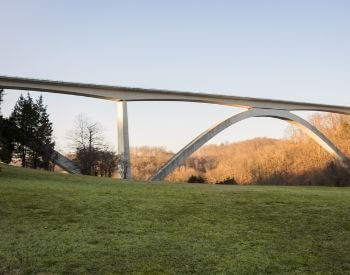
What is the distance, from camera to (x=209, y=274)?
580 cm

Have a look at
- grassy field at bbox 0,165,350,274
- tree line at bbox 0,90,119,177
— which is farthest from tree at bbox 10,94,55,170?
grassy field at bbox 0,165,350,274

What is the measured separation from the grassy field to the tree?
3202cm

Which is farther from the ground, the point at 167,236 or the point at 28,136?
the point at 28,136

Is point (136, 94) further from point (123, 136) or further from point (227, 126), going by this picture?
point (227, 126)

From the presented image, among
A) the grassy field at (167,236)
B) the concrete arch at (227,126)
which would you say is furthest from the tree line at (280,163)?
the grassy field at (167,236)

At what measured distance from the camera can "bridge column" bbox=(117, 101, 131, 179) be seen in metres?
38.6

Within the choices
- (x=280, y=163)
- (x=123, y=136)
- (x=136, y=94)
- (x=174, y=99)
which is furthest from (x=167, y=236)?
(x=280, y=163)

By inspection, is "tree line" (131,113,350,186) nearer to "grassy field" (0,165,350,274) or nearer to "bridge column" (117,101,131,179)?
"bridge column" (117,101,131,179)

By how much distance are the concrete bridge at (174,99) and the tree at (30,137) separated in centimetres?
750

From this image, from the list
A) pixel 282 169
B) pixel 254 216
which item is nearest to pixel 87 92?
pixel 254 216

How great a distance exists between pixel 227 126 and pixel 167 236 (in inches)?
1470

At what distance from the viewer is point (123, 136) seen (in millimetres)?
39312

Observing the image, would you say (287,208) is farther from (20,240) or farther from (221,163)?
(221,163)

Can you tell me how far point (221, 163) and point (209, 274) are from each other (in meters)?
87.4
